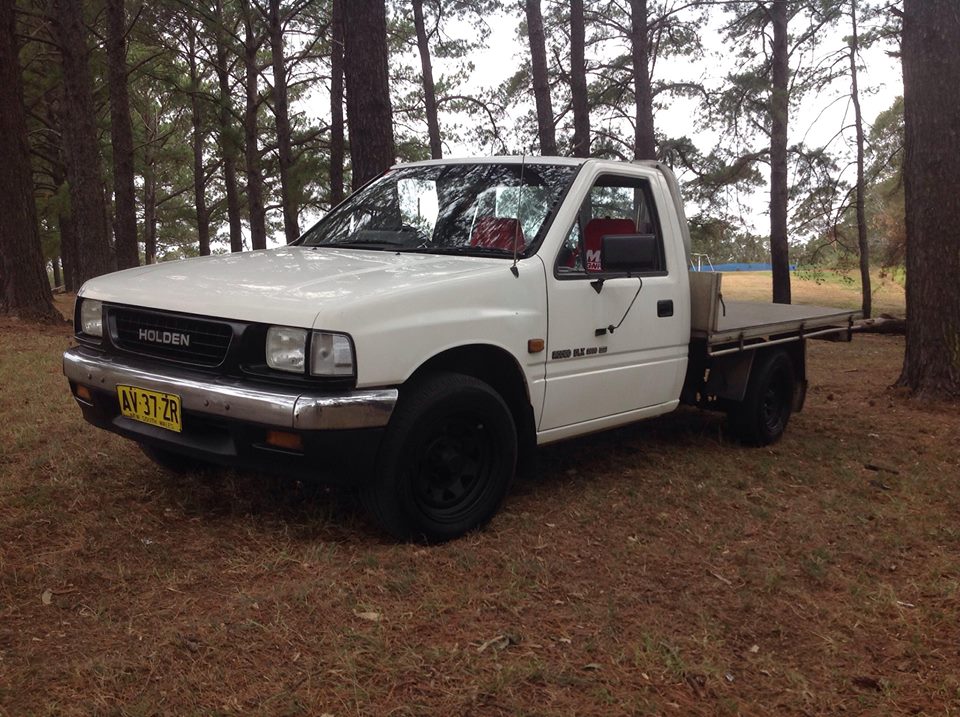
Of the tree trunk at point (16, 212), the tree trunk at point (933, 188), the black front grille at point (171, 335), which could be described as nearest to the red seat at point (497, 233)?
the black front grille at point (171, 335)

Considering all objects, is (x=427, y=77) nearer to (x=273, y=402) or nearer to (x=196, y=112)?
(x=196, y=112)

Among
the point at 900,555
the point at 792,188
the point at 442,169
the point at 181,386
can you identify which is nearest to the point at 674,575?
the point at 900,555

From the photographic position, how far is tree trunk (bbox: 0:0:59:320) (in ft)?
33.9

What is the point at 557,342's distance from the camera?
424cm

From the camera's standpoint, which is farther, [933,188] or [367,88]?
[933,188]

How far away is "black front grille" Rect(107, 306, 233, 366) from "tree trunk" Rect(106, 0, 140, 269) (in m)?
10.0

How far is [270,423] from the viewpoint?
3264 mm

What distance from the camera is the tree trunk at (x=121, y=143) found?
13.3m

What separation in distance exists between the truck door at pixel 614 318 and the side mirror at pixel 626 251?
0.17ft

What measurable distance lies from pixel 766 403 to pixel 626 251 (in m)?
2.60

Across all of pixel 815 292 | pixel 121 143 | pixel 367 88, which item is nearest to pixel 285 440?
pixel 367 88

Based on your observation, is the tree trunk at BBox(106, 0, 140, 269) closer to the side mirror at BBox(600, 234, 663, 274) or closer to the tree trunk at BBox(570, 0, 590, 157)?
the tree trunk at BBox(570, 0, 590, 157)

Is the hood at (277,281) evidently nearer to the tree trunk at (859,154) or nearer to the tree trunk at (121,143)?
the tree trunk at (121,143)

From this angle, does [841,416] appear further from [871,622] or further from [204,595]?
[204,595]
